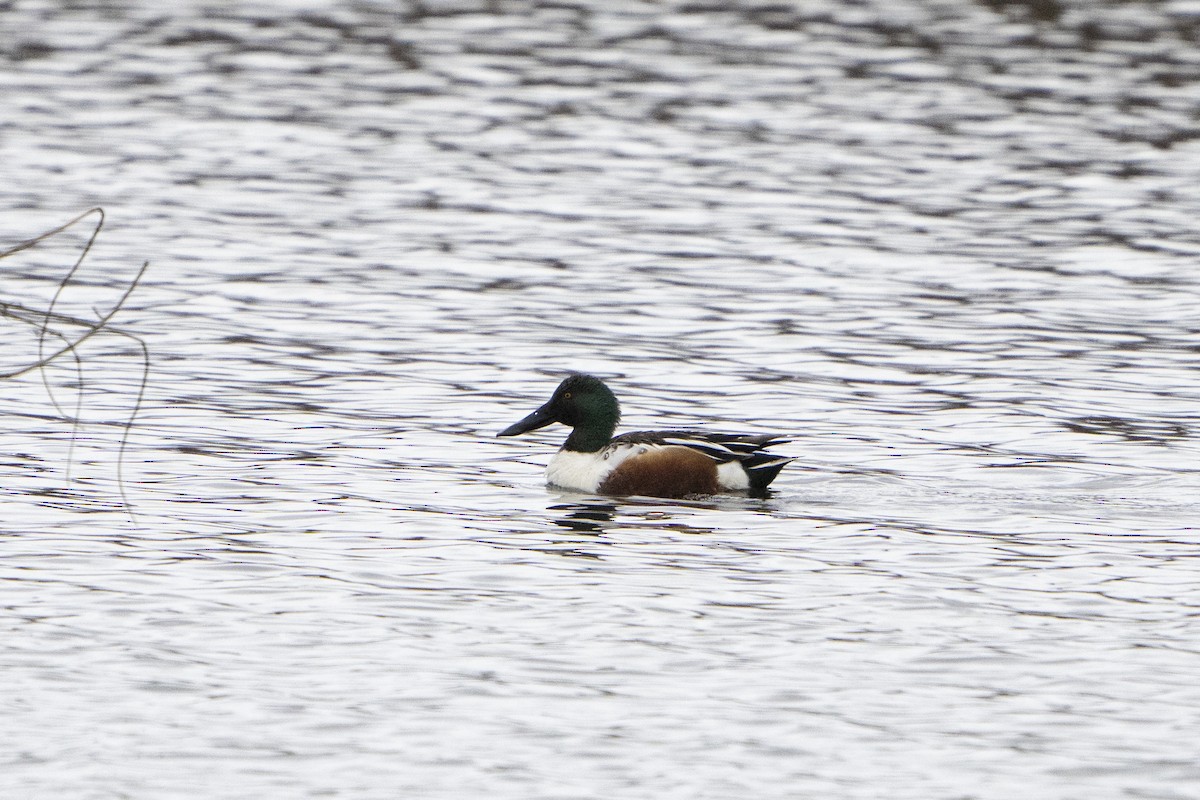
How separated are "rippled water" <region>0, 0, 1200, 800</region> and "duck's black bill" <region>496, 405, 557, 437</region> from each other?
0.36 metres

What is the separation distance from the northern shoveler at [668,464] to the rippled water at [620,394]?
0.68ft

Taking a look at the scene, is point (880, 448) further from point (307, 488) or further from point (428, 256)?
point (428, 256)

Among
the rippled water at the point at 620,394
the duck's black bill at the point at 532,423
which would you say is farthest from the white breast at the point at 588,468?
the duck's black bill at the point at 532,423

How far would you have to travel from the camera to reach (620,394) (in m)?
15.7

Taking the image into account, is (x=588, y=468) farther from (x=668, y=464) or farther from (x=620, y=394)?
(x=620, y=394)

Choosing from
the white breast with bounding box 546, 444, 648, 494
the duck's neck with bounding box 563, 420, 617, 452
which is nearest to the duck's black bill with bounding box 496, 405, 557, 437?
the duck's neck with bounding box 563, 420, 617, 452

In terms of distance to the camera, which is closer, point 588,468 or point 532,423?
point 588,468

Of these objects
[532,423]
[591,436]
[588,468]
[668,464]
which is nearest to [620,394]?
[532,423]

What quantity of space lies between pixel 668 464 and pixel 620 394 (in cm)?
252

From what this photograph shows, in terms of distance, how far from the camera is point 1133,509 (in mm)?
12523

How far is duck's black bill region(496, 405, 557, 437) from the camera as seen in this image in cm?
1401

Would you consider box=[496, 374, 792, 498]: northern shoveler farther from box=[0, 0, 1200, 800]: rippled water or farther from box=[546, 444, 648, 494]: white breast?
box=[0, 0, 1200, 800]: rippled water

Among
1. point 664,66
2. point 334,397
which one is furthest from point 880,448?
point 664,66

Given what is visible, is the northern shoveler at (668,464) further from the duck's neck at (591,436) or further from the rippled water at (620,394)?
the rippled water at (620,394)
